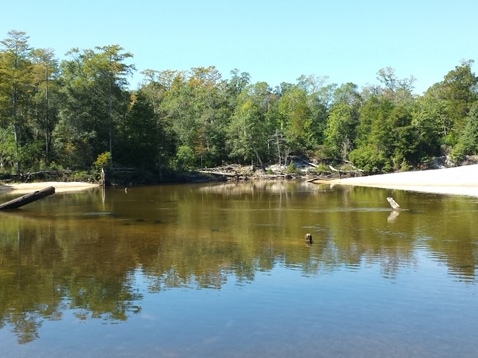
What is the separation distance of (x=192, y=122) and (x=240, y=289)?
3007 inches

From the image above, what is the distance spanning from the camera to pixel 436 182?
5119 cm

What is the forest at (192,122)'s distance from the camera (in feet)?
204

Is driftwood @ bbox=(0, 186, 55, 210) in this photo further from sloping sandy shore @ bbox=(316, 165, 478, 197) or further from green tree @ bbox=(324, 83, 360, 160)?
green tree @ bbox=(324, 83, 360, 160)

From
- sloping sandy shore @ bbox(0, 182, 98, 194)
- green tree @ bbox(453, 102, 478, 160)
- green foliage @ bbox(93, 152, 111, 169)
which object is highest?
green tree @ bbox(453, 102, 478, 160)

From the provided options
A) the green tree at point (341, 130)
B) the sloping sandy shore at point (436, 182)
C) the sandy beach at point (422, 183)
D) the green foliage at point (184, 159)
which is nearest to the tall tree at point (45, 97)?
the sandy beach at point (422, 183)

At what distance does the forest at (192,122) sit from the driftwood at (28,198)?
28148 mm

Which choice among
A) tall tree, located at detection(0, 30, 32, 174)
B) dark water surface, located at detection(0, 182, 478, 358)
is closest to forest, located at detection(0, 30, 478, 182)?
tall tree, located at detection(0, 30, 32, 174)

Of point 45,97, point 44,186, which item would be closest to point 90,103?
point 45,97

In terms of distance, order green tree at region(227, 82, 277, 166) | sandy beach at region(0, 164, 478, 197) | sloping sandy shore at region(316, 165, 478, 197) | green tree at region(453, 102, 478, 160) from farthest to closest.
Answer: green tree at region(227, 82, 277, 166) → green tree at region(453, 102, 478, 160) → sandy beach at region(0, 164, 478, 197) → sloping sandy shore at region(316, 165, 478, 197)

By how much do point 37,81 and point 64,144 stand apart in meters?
9.26

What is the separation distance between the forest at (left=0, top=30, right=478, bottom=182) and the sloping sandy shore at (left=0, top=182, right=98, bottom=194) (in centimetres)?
407

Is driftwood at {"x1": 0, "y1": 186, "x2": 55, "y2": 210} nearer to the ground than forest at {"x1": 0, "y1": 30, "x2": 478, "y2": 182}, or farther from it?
nearer to the ground

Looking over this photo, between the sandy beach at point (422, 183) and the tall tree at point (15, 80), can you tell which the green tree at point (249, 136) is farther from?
the tall tree at point (15, 80)

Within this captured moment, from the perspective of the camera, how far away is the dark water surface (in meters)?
8.63
